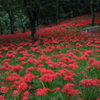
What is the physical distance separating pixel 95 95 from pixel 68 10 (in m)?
34.6

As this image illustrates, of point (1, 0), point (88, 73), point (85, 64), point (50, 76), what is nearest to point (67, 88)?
point (50, 76)

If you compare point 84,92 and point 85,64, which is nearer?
point 84,92

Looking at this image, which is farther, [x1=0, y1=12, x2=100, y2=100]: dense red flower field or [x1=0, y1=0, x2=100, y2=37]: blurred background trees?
[x1=0, y1=0, x2=100, y2=37]: blurred background trees

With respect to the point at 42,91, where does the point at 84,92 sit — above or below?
below

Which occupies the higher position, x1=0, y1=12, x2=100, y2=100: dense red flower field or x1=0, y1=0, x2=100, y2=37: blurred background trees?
x1=0, y1=0, x2=100, y2=37: blurred background trees

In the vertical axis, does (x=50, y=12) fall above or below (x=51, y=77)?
above

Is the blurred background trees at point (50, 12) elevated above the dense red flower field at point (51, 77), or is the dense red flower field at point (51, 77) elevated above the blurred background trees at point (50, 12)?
the blurred background trees at point (50, 12)

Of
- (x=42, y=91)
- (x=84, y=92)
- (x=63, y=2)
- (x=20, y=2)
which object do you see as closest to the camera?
(x=42, y=91)

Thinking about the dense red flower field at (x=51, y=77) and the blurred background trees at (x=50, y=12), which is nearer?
the dense red flower field at (x=51, y=77)

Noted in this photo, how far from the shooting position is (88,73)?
5621 mm

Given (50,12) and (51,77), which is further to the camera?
(50,12)

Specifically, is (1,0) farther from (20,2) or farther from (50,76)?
(50,76)

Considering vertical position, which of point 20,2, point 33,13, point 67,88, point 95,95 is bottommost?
point 95,95

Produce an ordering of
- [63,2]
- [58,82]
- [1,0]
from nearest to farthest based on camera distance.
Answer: [58,82]
[1,0]
[63,2]
